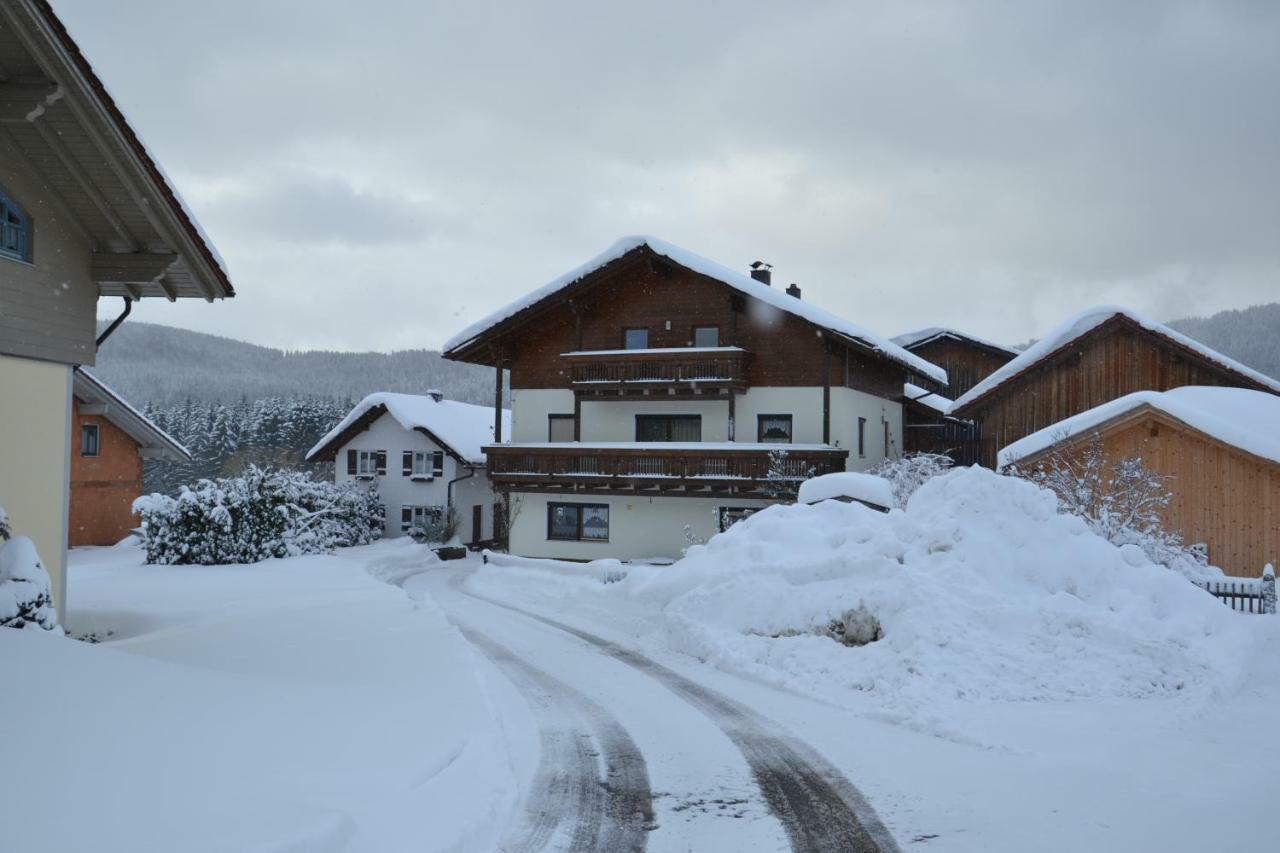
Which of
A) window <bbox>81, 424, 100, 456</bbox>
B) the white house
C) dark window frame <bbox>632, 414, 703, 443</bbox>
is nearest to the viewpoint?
dark window frame <bbox>632, 414, 703, 443</bbox>

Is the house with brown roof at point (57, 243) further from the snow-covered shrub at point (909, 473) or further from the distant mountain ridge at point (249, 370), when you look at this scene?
the distant mountain ridge at point (249, 370)

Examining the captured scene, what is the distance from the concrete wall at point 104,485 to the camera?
32375 mm

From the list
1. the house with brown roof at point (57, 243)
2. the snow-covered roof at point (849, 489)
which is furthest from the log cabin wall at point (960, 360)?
the house with brown roof at point (57, 243)

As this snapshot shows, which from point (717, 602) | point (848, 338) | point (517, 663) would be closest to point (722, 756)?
point (517, 663)

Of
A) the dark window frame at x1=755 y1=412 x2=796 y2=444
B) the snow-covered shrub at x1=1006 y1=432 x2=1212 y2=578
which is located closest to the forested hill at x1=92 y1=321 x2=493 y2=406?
the dark window frame at x1=755 y1=412 x2=796 y2=444

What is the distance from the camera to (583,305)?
3120cm

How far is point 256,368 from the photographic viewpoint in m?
138

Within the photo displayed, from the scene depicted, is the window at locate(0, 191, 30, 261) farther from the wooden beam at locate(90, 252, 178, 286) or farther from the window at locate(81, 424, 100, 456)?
the window at locate(81, 424, 100, 456)

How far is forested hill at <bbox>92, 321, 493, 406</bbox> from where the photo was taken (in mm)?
122875

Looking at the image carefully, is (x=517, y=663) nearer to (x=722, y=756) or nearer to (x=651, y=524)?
(x=722, y=756)

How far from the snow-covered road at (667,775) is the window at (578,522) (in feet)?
56.9

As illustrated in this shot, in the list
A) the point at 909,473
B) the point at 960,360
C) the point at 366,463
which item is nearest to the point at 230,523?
the point at 366,463

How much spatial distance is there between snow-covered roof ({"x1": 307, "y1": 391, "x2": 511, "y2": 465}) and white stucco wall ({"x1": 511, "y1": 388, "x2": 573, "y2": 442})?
6306 millimetres

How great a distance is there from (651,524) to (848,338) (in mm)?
8670
